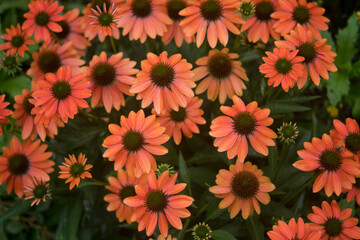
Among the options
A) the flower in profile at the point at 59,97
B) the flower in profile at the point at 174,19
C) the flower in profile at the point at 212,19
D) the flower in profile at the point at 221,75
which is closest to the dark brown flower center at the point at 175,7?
the flower in profile at the point at 174,19

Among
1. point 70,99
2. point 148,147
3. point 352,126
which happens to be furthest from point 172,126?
point 352,126

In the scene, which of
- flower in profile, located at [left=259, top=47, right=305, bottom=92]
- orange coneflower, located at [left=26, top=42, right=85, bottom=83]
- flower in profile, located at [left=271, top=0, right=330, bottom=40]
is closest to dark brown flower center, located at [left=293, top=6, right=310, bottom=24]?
flower in profile, located at [left=271, top=0, right=330, bottom=40]

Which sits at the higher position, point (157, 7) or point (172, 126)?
point (157, 7)

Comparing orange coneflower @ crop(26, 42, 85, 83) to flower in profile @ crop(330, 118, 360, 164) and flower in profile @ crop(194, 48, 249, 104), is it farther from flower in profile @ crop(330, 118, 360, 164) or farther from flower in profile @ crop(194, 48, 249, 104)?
flower in profile @ crop(330, 118, 360, 164)

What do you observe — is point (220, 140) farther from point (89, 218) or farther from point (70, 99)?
point (89, 218)

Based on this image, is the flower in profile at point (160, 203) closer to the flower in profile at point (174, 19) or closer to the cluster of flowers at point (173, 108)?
the cluster of flowers at point (173, 108)

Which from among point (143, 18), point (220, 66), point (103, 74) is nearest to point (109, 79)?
point (103, 74)

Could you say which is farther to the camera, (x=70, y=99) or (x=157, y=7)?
(x=157, y=7)
